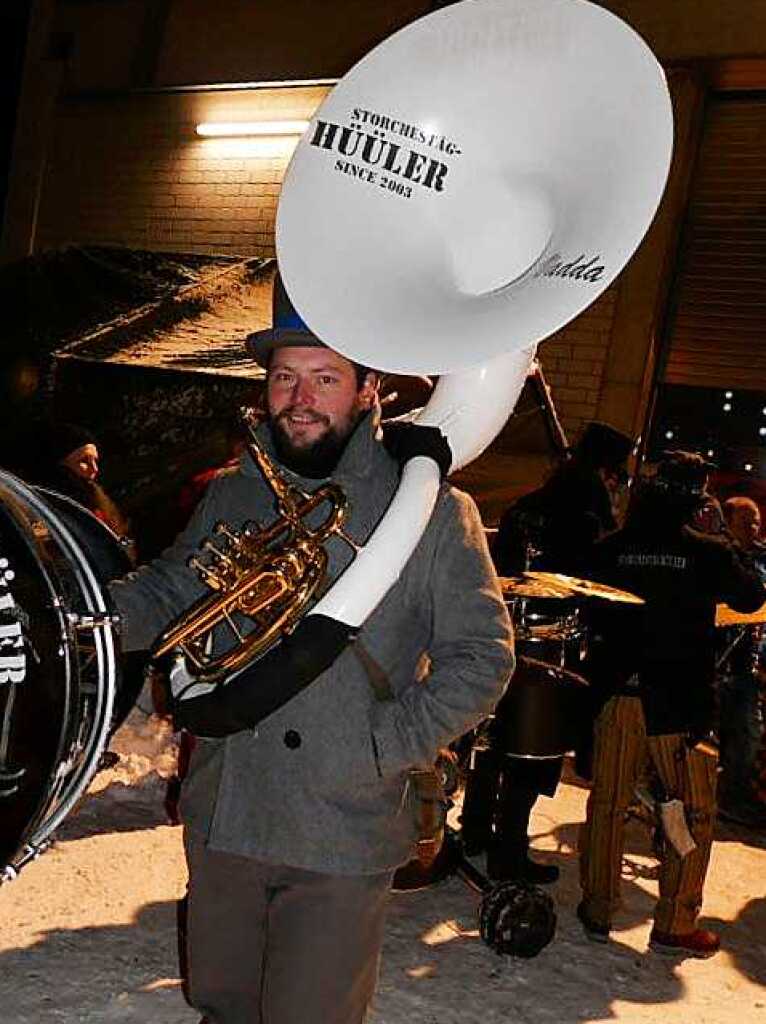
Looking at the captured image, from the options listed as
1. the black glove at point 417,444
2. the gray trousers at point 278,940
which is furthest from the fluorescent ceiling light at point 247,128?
the gray trousers at point 278,940

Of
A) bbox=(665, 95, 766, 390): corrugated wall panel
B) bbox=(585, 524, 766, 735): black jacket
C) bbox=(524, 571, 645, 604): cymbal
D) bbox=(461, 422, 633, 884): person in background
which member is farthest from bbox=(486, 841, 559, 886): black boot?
bbox=(665, 95, 766, 390): corrugated wall panel

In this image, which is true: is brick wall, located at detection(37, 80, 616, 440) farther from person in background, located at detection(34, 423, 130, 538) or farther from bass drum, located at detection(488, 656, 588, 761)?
bass drum, located at detection(488, 656, 588, 761)

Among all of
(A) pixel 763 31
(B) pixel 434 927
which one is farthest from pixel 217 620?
(A) pixel 763 31

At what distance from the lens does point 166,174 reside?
9094mm

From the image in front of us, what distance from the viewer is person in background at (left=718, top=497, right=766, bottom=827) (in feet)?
18.3

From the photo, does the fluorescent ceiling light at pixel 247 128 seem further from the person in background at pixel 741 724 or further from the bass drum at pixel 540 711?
the bass drum at pixel 540 711

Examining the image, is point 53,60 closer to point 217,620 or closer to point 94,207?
point 94,207

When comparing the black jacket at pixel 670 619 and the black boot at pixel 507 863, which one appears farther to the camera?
the black boot at pixel 507 863

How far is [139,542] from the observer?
22.2 feet

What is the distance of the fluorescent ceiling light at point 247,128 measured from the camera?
8.41 m

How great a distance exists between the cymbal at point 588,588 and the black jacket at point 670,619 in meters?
0.11

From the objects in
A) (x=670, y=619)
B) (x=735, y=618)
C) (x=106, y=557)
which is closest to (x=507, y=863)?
(x=670, y=619)

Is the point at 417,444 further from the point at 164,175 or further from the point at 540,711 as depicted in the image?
the point at 164,175

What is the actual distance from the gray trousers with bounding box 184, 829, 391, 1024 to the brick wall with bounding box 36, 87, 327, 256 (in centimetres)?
703
